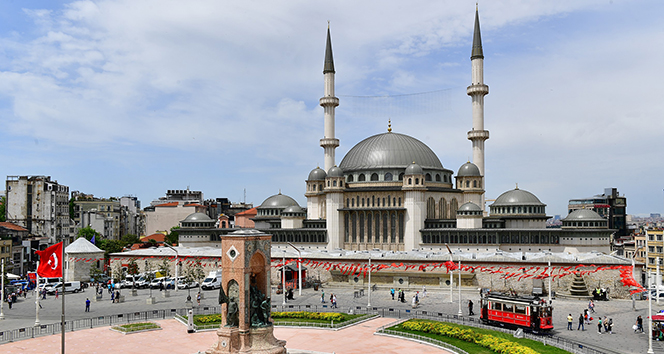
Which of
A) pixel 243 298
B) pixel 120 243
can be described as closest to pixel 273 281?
pixel 243 298

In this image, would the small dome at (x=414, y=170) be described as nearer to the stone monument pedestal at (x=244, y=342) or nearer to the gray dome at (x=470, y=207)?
the gray dome at (x=470, y=207)

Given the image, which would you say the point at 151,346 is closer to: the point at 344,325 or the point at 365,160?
the point at 344,325

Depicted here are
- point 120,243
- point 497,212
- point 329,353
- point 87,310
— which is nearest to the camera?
point 329,353

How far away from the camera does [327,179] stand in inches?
2995

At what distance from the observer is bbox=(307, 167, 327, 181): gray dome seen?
81625mm

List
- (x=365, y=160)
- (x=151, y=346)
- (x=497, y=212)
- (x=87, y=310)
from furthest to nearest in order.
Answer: (x=365, y=160), (x=497, y=212), (x=87, y=310), (x=151, y=346)

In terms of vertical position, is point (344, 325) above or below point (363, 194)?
below

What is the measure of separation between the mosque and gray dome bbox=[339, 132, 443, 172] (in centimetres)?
15

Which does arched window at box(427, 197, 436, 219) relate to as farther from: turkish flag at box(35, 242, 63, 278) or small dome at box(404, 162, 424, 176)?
turkish flag at box(35, 242, 63, 278)

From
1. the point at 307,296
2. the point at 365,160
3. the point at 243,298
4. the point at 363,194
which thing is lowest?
the point at 307,296

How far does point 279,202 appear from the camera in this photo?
88.6 m

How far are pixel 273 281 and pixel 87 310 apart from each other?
2080cm

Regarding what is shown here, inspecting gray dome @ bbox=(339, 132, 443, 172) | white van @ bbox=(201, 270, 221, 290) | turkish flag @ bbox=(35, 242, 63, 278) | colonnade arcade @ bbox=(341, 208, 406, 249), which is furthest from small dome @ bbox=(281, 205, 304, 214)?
turkish flag @ bbox=(35, 242, 63, 278)

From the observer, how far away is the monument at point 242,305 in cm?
2528
